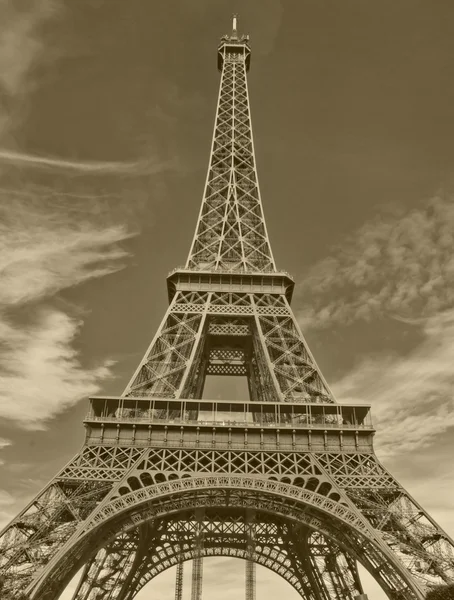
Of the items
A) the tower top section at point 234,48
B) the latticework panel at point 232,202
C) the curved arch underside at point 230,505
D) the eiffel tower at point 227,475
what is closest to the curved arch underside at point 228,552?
the eiffel tower at point 227,475

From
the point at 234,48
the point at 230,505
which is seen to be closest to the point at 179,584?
the point at 230,505

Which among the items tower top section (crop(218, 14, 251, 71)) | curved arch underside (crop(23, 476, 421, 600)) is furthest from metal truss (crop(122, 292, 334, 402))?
→ tower top section (crop(218, 14, 251, 71))

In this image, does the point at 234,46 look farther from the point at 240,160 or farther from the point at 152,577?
the point at 152,577

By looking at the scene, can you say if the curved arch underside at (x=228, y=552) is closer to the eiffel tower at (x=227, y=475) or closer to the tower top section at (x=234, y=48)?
the eiffel tower at (x=227, y=475)

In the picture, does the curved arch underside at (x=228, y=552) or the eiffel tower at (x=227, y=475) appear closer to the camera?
the eiffel tower at (x=227, y=475)

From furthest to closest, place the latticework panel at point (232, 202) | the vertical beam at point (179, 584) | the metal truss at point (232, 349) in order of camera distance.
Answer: the vertical beam at point (179, 584) → the latticework panel at point (232, 202) → the metal truss at point (232, 349)

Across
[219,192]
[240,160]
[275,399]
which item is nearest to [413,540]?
[275,399]

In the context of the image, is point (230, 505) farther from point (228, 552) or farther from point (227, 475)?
point (228, 552)
